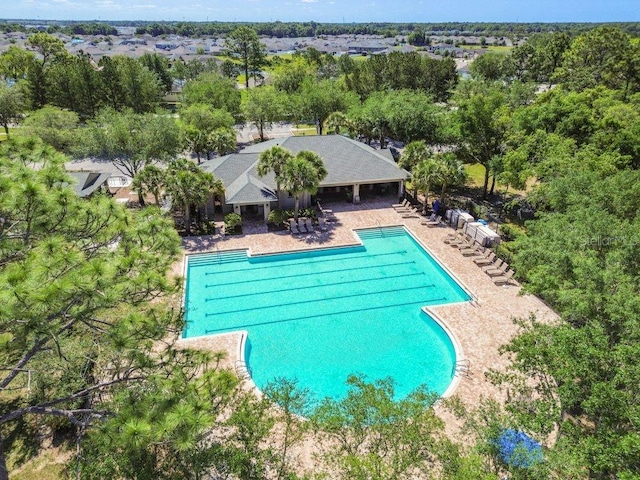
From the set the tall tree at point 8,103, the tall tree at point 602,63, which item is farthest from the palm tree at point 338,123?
the tall tree at point 8,103

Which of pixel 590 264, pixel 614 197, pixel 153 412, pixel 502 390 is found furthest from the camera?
pixel 614 197

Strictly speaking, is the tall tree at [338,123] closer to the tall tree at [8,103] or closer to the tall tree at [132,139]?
the tall tree at [132,139]

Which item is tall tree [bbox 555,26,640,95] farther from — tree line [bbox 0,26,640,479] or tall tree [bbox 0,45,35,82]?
tall tree [bbox 0,45,35,82]

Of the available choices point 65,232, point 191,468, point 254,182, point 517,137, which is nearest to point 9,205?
point 65,232

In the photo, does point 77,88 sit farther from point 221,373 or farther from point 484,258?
point 221,373

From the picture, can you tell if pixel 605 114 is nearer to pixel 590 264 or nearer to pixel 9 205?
pixel 590 264

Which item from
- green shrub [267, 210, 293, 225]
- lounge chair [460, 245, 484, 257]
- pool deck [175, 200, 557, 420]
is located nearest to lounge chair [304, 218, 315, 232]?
pool deck [175, 200, 557, 420]
